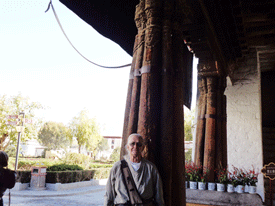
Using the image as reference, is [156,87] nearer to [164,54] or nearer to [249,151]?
[164,54]

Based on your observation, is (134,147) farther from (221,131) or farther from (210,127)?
(221,131)

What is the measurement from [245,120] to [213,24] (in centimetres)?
302

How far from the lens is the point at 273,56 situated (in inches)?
297

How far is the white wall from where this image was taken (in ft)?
21.9

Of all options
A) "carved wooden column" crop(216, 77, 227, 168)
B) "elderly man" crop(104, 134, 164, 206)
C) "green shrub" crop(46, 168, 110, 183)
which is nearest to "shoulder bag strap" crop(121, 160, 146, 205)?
"elderly man" crop(104, 134, 164, 206)

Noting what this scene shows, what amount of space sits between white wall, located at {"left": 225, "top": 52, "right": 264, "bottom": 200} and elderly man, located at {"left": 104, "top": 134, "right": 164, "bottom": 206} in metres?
5.41

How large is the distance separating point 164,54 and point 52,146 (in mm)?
43441

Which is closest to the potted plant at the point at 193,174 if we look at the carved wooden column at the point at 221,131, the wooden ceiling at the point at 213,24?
the carved wooden column at the point at 221,131

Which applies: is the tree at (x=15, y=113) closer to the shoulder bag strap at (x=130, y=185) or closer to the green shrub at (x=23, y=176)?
the green shrub at (x=23, y=176)

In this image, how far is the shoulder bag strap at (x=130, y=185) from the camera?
76.1 inches

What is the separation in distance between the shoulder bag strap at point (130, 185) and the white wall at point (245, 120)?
555 cm

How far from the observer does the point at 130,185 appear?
1975mm

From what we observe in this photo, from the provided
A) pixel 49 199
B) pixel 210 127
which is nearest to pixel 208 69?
pixel 210 127

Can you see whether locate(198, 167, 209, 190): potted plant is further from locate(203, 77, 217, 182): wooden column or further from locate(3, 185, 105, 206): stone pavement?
locate(3, 185, 105, 206): stone pavement
